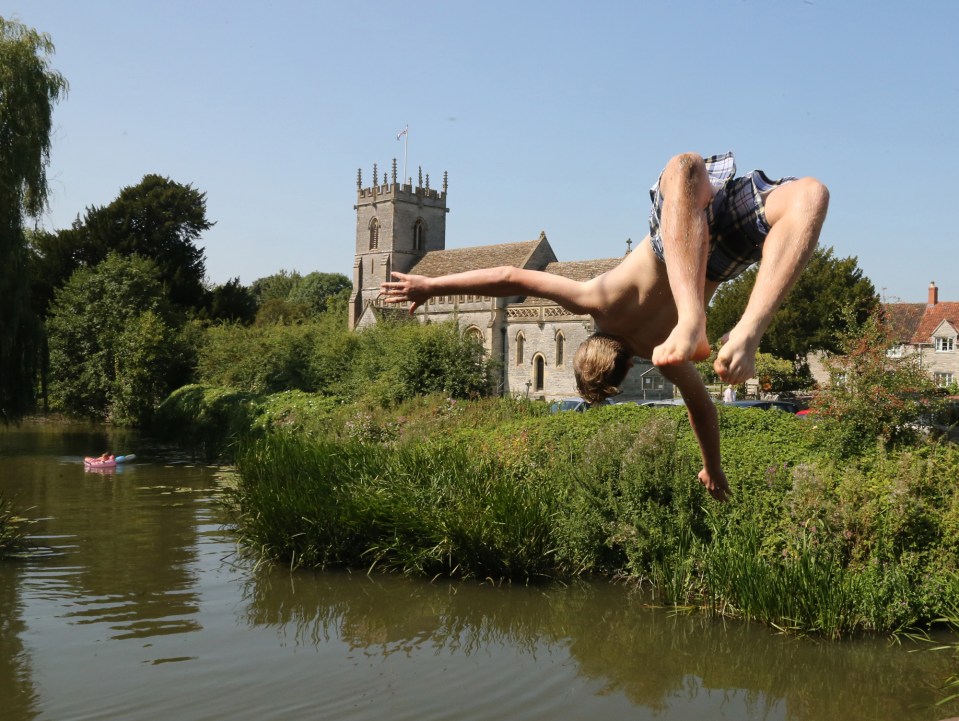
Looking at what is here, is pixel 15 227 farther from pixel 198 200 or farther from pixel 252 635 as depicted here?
pixel 198 200

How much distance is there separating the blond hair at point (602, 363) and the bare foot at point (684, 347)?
0.79 m

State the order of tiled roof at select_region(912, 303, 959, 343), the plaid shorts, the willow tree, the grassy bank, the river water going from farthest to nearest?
tiled roof at select_region(912, 303, 959, 343) → the willow tree → the grassy bank → the river water → the plaid shorts

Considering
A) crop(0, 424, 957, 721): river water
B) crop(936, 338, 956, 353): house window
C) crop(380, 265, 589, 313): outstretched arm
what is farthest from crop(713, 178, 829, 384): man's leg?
crop(936, 338, 956, 353): house window

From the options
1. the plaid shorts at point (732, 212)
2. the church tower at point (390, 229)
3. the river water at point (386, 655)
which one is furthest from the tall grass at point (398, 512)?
the church tower at point (390, 229)

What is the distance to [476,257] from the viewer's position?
208 feet

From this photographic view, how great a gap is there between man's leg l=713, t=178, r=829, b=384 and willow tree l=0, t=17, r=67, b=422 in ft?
61.1

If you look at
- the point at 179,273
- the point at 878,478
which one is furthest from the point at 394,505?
the point at 179,273

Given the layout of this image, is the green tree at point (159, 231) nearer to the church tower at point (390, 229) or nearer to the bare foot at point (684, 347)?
the church tower at point (390, 229)

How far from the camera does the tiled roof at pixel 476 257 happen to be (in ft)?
195

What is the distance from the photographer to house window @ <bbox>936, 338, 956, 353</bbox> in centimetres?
5266

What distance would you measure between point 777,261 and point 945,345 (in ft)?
187

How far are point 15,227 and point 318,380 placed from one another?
1320 cm

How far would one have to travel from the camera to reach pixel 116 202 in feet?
157

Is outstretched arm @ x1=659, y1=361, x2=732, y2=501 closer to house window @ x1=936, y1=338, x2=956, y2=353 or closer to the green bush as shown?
the green bush
